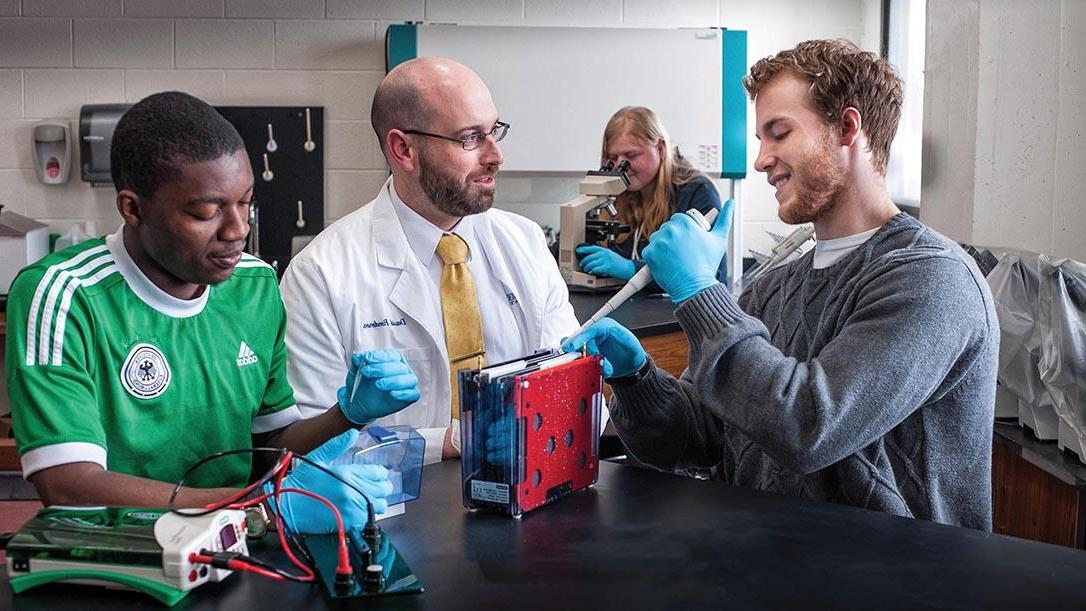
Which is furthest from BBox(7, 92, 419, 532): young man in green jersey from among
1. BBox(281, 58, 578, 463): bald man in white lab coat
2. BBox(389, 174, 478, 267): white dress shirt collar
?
BBox(389, 174, 478, 267): white dress shirt collar

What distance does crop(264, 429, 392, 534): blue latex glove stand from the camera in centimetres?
128

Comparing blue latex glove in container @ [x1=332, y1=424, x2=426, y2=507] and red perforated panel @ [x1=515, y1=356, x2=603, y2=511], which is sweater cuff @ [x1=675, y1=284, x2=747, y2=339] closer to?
red perforated panel @ [x1=515, y1=356, x2=603, y2=511]

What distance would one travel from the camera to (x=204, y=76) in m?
4.70

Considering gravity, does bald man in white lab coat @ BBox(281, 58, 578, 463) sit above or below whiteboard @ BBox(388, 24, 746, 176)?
below

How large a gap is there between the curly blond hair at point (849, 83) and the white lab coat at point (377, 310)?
0.76 metres

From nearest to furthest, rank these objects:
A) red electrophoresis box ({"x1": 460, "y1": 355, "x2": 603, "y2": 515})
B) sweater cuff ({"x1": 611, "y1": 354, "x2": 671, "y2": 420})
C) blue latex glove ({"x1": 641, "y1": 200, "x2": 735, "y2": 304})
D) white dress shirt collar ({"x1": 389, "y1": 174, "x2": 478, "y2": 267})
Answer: red electrophoresis box ({"x1": 460, "y1": 355, "x2": 603, "y2": 515}) → blue latex glove ({"x1": 641, "y1": 200, "x2": 735, "y2": 304}) → sweater cuff ({"x1": 611, "y1": 354, "x2": 671, "y2": 420}) → white dress shirt collar ({"x1": 389, "y1": 174, "x2": 478, "y2": 267})

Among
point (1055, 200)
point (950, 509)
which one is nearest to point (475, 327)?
point (950, 509)

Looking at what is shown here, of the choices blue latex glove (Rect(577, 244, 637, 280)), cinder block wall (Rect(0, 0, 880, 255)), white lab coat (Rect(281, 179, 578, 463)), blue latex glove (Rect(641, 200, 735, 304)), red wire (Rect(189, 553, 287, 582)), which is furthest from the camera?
cinder block wall (Rect(0, 0, 880, 255))

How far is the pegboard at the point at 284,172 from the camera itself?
4734mm

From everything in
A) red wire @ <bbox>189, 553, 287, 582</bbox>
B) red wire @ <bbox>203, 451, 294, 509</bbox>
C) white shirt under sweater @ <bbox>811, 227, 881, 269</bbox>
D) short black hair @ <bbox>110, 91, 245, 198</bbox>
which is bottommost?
red wire @ <bbox>189, 553, 287, 582</bbox>

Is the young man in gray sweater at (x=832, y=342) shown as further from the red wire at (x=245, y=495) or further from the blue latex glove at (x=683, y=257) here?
the red wire at (x=245, y=495)

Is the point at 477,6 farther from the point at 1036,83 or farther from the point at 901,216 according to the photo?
the point at 901,216

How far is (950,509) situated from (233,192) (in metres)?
1.12

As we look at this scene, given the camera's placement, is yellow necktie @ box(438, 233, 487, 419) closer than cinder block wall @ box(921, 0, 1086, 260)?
Yes
